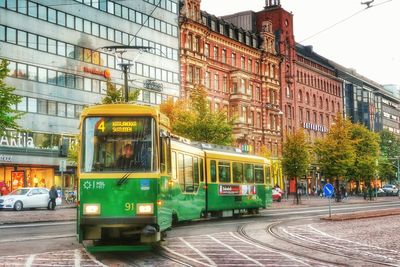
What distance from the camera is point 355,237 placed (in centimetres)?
1873

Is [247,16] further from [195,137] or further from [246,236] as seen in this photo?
[246,236]

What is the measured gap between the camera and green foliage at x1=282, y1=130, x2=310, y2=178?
2045 inches

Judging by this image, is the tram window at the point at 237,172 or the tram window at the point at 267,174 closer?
the tram window at the point at 237,172

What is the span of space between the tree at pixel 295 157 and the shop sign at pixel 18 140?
20563 millimetres

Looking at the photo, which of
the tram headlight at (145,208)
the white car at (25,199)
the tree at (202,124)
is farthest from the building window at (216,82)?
the tram headlight at (145,208)

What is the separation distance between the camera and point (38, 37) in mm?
51094

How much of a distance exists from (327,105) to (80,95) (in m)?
52.9

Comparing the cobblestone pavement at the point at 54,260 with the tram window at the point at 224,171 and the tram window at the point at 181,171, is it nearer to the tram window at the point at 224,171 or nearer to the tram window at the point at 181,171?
the tram window at the point at 181,171

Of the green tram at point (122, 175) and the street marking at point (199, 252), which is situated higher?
the green tram at point (122, 175)

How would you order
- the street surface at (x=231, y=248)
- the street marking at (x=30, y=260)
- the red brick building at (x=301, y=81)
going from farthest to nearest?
1. the red brick building at (x=301, y=81)
2. the street surface at (x=231, y=248)
3. the street marking at (x=30, y=260)

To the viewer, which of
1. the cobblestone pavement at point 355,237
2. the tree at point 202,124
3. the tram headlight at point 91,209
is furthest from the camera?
the tree at point 202,124

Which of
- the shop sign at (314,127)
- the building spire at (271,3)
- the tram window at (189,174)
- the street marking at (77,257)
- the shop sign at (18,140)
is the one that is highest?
the building spire at (271,3)

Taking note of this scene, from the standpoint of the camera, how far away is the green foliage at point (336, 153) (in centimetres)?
5384

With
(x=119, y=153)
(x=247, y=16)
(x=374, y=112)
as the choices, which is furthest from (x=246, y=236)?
(x=374, y=112)
